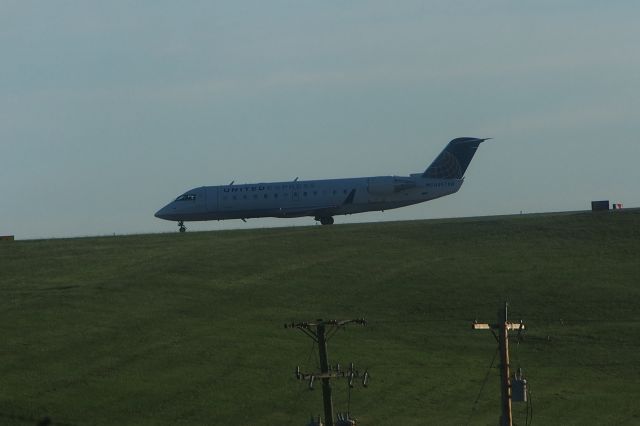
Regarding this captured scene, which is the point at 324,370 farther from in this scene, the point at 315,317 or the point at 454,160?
the point at 454,160

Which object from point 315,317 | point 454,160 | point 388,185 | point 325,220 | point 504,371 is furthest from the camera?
point 325,220

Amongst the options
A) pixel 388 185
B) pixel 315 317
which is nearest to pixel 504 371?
pixel 315 317

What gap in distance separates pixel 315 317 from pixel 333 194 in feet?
98.4

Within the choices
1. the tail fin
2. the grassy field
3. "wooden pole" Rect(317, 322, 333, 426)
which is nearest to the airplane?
the tail fin

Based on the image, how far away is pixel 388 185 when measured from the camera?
290ft

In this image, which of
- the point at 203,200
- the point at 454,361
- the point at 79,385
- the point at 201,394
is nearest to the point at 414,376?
the point at 454,361

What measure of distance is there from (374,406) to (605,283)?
899 inches

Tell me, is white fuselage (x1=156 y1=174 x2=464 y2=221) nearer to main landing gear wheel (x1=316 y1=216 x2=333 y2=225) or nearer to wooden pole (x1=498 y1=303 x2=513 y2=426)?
main landing gear wheel (x1=316 y1=216 x2=333 y2=225)

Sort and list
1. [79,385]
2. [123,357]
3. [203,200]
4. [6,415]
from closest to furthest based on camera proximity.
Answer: [6,415], [79,385], [123,357], [203,200]

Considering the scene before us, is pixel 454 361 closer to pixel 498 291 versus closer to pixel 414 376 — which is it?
pixel 414 376

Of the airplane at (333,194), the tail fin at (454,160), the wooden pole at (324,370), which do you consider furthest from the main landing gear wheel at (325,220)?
the wooden pole at (324,370)

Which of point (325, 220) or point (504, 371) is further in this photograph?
point (325, 220)

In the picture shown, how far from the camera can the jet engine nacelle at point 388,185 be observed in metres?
88.3

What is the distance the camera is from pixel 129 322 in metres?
58.8
